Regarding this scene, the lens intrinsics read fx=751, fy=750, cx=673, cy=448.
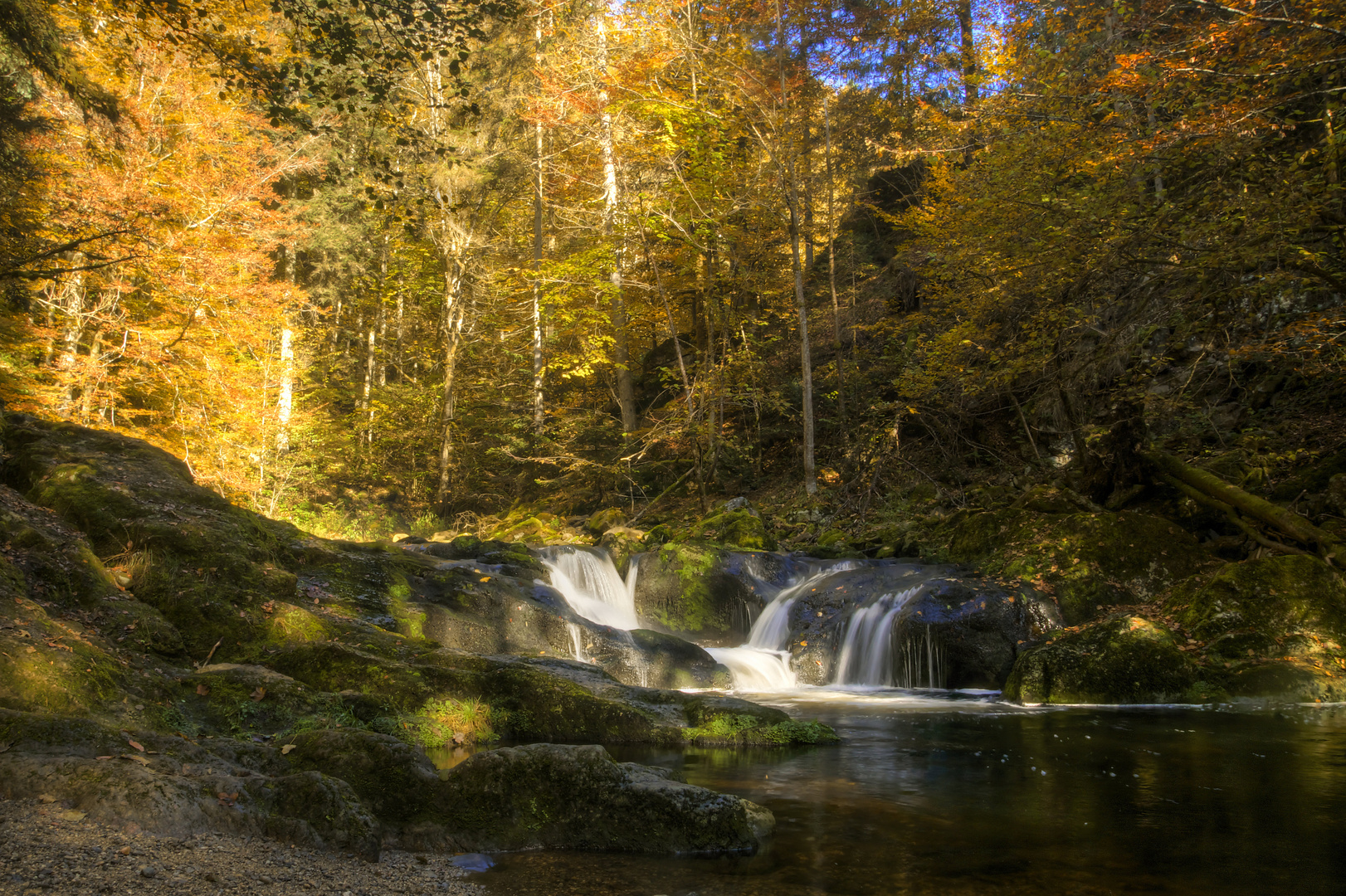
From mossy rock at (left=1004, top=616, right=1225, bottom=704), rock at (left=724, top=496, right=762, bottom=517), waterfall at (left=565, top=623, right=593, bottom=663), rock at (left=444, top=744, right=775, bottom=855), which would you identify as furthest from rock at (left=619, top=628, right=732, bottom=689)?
rock at (left=724, top=496, right=762, bottom=517)

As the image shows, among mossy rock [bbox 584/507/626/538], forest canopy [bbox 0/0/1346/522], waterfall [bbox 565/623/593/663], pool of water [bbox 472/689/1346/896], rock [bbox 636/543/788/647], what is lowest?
pool of water [bbox 472/689/1346/896]

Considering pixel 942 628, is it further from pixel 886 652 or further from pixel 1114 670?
pixel 1114 670

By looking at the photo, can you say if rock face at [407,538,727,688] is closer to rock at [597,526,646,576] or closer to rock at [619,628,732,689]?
rock at [619,628,732,689]

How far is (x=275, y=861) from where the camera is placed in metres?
3.15

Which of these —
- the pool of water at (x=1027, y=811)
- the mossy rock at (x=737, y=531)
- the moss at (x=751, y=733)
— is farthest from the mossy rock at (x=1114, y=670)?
the mossy rock at (x=737, y=531)

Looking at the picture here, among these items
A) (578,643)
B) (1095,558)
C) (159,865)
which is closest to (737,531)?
(578,643)

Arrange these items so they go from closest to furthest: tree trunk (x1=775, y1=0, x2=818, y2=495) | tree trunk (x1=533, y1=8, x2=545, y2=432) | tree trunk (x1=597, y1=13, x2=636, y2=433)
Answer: tree trunk (x1=775, y1=0, x2=818, y2=495) → tree trunk (x1=597, y1=13, x2=636, y2=433) → tree trunk (x1=533, y1=8, x2=545, y2=432)

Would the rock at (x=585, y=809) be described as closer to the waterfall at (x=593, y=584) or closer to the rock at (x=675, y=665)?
the rock at (x=675, y=665)

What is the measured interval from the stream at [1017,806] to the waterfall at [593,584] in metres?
4.60

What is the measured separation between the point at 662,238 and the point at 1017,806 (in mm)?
14586

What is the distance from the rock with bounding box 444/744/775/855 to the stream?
14 centimetres

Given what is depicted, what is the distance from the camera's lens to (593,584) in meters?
13.5

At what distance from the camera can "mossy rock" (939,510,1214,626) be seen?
34.1ft

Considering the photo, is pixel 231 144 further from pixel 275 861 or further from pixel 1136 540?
pixel 1136 540
